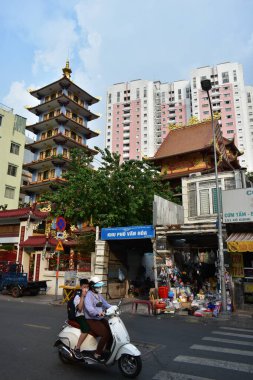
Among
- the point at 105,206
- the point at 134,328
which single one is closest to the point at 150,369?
the point at 134,328

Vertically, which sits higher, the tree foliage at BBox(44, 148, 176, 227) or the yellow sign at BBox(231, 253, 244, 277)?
the tree foliage at BBox(44, 148, 176, 227)

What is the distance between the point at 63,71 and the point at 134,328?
4138 centimetres

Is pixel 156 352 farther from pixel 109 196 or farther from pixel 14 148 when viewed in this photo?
pixel 14 148

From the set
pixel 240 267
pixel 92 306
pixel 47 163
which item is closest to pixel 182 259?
pixel 240 267

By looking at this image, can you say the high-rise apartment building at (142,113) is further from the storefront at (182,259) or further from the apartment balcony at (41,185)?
the storefront at (182,259)

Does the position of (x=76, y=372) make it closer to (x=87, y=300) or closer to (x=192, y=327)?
(x=87, y=300)

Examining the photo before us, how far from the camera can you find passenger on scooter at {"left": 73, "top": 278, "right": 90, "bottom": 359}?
17.9 feet

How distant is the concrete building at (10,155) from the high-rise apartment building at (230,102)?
59.5 metres

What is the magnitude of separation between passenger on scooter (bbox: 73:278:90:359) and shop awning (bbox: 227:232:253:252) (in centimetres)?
876

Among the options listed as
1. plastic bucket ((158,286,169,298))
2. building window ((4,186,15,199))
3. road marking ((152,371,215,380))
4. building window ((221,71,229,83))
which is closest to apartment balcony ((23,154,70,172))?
building window ((4,186,15,199))

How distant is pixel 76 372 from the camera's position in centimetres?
530

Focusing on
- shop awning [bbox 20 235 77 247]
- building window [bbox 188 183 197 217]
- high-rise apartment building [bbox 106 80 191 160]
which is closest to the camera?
building window [bbox 188 183 197 217]

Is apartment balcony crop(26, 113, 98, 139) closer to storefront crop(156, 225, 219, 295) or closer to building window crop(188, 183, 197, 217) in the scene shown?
building window crop(188, 183, 197, 217)

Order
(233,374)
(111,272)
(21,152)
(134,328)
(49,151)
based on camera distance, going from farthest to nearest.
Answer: (21,152) → (49,151) → (111,272) → (134,328) → (233,374)
